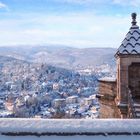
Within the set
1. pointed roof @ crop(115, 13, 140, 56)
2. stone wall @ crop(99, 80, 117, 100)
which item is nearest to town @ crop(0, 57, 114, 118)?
stone wall @ crop(99, 80, 117, 100)

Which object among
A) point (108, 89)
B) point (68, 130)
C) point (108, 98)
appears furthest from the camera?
point (108, 98)

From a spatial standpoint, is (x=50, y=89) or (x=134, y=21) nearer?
(x=134, y=21)

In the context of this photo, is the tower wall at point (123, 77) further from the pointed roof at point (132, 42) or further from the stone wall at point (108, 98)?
the stone wall at point (108, 98)

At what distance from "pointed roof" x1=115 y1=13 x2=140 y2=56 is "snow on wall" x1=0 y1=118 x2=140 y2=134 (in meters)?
4.81

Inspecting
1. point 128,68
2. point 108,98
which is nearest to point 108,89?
point 108,98

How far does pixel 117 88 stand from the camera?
1302 centimetres

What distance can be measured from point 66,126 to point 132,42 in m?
5.45

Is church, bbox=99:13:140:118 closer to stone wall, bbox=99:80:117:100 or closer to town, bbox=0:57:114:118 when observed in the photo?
stone wall, bbox=99:80:117:100

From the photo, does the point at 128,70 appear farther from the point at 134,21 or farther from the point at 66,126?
the point at 66,126

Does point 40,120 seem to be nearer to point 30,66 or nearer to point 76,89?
point 76,89

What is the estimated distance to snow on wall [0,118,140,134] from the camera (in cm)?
739

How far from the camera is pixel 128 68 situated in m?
12.4

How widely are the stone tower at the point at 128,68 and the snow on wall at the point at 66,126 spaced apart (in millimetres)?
4748

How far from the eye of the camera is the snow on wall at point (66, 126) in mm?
7395
